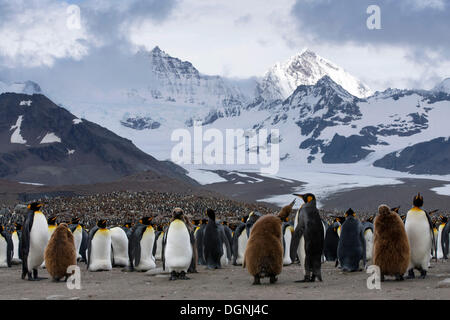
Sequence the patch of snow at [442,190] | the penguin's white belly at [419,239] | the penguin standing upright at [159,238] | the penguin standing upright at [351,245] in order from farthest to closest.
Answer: the patch of snow at [442,190], the penguin standing upright at [159,238], the penguin standing upright at [351,245], the penguin's white belly at [419,239]

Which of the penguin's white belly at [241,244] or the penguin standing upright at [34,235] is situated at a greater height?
the penguin standing upright at [34,235]

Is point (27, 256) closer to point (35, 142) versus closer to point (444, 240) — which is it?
point (444, 240)

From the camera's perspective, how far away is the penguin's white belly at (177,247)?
466 inches

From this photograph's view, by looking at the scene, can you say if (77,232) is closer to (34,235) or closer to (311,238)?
(34,235)

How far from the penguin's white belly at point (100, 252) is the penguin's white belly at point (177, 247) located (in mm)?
3371

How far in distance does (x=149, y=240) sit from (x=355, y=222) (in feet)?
15.4

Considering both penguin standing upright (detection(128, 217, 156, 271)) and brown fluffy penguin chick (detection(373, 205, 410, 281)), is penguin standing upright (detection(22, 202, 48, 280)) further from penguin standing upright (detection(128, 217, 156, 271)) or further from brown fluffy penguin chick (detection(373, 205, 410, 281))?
brown fluffy penguin chick (detection(373, 205, 410, 281))

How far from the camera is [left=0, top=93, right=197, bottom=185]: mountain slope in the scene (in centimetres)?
11050

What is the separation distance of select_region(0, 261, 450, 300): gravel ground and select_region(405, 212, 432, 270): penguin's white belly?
0.36 meters

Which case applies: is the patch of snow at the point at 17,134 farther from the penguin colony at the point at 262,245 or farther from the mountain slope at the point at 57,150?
the penguin colony at the point at 262,245

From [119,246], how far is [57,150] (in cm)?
10738

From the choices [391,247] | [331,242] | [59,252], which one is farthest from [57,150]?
[391,247]

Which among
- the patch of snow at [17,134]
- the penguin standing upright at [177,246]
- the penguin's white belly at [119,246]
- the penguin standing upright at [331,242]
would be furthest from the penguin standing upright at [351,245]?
the patch of snow at [17,134]
